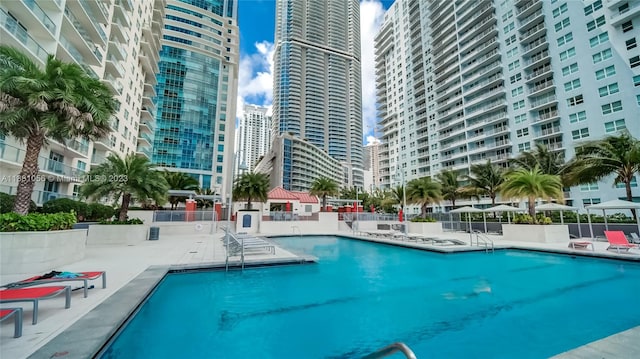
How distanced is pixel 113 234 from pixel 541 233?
25054 millimetres

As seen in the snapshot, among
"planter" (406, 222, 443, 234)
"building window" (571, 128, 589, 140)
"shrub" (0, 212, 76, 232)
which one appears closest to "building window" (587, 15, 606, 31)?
"building window" (571, 128, 589, 140)

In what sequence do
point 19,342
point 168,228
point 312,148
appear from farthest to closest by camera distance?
point 312,148 < point 168,228 < point 19,342

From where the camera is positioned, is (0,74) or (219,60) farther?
(219,60)

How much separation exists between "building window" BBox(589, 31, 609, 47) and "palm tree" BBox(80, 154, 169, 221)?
1938 inches

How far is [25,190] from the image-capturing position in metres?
9.13

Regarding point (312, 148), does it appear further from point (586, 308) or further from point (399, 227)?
point (586, 308)

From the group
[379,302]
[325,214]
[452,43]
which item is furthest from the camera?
[452,43]

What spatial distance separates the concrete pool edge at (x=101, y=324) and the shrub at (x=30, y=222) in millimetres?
3768

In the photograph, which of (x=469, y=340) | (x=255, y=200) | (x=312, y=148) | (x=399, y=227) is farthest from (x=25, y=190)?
(x=312, y=148)

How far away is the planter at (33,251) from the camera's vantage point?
754 cm

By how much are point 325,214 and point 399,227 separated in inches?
321

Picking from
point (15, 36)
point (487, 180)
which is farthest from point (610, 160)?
point (15, 36)

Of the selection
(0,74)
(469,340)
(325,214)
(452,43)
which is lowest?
(469,340)

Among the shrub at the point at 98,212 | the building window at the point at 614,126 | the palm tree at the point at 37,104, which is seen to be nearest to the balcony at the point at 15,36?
the palm tree at the point at 37,104
